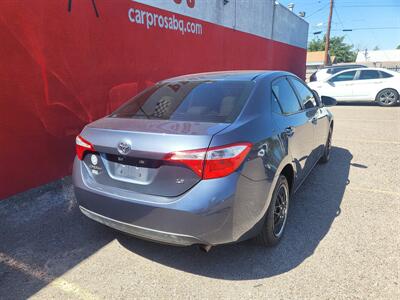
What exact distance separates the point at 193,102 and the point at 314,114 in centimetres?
200

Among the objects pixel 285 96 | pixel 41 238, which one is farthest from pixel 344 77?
pixel 41 238

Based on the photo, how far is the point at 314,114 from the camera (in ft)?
13.5

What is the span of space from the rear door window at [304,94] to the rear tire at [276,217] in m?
1.39

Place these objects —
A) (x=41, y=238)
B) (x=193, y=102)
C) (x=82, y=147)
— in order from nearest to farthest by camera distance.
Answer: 1. (x=82, y=147)
2. (x=193, y=102)
3. (x=41, y=238)

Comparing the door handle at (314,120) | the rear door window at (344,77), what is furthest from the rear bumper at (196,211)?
the rear door window at (344,77)

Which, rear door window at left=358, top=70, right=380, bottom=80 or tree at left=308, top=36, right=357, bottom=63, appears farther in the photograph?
tree at left=308, top=36, right=357, bottom=63

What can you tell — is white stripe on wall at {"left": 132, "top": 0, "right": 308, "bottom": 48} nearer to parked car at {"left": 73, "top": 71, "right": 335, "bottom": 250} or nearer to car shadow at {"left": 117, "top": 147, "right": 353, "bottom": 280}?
parked car at {"left": 73, "top": 71, "right": 335, "bottom": 250}

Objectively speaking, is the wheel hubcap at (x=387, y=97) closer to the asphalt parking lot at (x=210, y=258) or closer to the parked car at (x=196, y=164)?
the asphalt parking lot at (x=210, y=258)

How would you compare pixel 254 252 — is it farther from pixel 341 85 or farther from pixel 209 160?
pixel 341 85

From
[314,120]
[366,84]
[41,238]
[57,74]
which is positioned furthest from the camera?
[366,84]

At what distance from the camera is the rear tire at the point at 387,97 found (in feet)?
40.2

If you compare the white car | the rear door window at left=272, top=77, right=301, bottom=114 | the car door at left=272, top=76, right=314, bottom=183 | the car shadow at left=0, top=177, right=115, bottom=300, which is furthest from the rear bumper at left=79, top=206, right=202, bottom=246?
the white car

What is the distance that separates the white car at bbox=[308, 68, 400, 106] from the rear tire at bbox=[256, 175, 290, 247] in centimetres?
1070

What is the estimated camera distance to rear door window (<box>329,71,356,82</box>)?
12.8m
